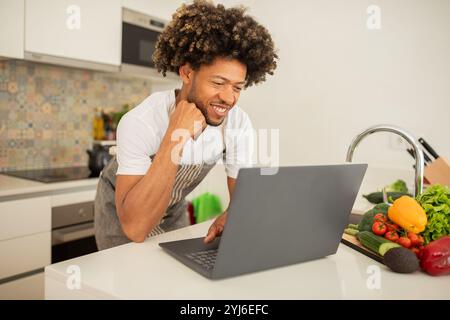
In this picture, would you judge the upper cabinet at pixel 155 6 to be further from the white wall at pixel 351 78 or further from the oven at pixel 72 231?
the oven at pixel 72 231

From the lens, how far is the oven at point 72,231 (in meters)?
2.01

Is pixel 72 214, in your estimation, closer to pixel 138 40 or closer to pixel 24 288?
pixel 24 288

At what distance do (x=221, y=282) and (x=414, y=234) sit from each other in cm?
47

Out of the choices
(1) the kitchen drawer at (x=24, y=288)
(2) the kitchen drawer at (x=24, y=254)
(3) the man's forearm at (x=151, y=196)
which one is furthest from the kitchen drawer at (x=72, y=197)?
(3) the man's forearm at (x=151, y=196)

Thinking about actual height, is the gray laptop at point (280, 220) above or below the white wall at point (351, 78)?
below

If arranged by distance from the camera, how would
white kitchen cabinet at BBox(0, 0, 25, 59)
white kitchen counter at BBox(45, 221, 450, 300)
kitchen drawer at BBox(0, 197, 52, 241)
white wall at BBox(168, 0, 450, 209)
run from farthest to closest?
Answer: white wall at BBox(168, 0, 450, 209) → white kitchen cabinet at BBox(0, 0, 25, 59) → kitchen drawer at BBox(0, 197, 52, 241) → white kitchen counter at BBox(45, 221, 450, 300)

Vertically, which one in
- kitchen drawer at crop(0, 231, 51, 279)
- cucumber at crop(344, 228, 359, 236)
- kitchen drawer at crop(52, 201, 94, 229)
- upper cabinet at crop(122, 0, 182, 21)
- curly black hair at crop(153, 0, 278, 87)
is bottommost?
kitchen drawer at crop(0, 231, 51, 279)

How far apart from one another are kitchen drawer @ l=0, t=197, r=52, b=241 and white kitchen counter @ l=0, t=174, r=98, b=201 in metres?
0.04

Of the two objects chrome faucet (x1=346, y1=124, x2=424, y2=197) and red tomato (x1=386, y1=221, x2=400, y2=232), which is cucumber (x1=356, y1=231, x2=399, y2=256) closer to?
red tomato (x1=386, y1=221, x2=400, y2=232)

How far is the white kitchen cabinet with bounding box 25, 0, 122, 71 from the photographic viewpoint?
80.7 inches

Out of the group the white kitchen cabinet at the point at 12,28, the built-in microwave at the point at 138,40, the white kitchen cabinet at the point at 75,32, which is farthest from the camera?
the built-in microwave at the point at 138,40

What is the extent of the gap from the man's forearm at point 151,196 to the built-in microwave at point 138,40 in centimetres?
167

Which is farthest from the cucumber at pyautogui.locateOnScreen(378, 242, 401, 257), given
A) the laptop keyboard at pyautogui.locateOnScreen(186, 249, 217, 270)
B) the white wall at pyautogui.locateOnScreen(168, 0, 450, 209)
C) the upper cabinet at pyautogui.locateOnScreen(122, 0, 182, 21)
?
the upper cabinet at pyautogui.locateOnScreen(122, 0, 182, 21)

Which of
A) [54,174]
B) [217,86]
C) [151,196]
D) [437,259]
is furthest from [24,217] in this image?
[437,259]
